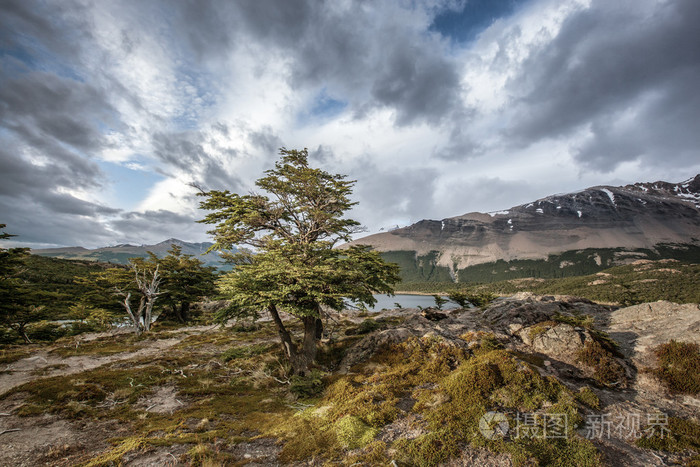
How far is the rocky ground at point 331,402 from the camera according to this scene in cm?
640

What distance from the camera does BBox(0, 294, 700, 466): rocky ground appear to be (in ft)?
21.0

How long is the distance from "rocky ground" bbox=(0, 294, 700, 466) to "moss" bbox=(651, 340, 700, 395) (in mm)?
313

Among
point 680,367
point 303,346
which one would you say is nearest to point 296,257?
point 303,346

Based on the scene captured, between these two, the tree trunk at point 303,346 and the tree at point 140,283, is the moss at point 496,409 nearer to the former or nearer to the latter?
the tree trunk at point 303,346

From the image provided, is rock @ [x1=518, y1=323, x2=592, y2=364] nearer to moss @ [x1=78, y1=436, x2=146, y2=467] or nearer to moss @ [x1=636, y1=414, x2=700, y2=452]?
moss @ [x1=636, y1=414, x2=700, y2=452]

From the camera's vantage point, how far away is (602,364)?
Answer: 1062 centimetres

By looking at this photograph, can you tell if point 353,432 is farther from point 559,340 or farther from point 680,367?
point 680,367

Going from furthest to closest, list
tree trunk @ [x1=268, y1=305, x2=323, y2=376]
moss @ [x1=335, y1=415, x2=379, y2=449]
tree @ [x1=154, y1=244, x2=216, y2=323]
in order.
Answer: tree @ [x1=154, y1=244, x2=216, y2=323], tree trunk @ [x1=268, y1=305, x2=323, y2=376], moss @ [x1=335, y1=415, x2=379, y2=449]

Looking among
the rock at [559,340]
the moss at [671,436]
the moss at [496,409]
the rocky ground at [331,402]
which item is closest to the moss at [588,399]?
the rocky ground at [331,402]

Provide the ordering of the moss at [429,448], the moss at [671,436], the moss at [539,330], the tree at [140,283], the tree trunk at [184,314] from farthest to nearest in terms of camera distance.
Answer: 1. the tree trunk at [184,314]
2. the tree at [140,283]
3. the moss at [539,330]
4. the moss at [671,436]
5. the moss at [429,448]

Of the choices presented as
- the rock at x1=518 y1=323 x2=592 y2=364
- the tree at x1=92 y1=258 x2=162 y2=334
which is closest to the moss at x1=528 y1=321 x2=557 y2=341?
the rock at x1=518 y1=323 x2=592 y2=364

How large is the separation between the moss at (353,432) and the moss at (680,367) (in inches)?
431

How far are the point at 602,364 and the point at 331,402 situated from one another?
1075 cm

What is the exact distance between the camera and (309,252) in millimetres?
13953
